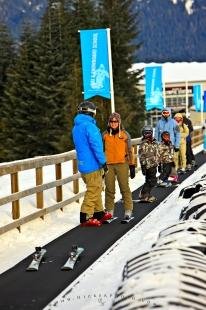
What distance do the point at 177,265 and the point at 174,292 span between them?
0.22 m

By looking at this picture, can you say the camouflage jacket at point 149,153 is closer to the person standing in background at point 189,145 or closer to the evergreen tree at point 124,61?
the person standing in background at point 189,145

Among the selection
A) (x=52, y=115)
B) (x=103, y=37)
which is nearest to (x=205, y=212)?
(x=103, y=37)

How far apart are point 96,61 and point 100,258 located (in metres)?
12.6

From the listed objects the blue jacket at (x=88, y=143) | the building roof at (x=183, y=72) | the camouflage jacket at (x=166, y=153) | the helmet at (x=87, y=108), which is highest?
the building roof at (x=183, y=72)

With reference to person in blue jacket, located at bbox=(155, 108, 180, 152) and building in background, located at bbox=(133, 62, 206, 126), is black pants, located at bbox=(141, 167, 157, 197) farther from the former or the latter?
building in background, located at bbox=(133, 62, 206, 126)

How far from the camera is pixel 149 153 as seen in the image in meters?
11.4

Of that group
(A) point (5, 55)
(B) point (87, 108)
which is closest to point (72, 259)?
(B) point (87, 108)

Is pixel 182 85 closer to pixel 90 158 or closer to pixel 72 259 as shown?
pixel 90 158

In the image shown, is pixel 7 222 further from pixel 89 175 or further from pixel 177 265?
pixel 177 265

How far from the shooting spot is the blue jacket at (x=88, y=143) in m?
8.49

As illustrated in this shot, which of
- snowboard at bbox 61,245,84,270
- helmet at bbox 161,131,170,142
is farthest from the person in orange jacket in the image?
helmet at bbox 161,131,170,142

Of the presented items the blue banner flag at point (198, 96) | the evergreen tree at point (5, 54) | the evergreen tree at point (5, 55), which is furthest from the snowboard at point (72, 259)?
the evergreen tree at point (5, 54)

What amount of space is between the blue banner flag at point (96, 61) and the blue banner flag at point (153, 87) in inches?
610

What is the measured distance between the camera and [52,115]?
51.7 m
